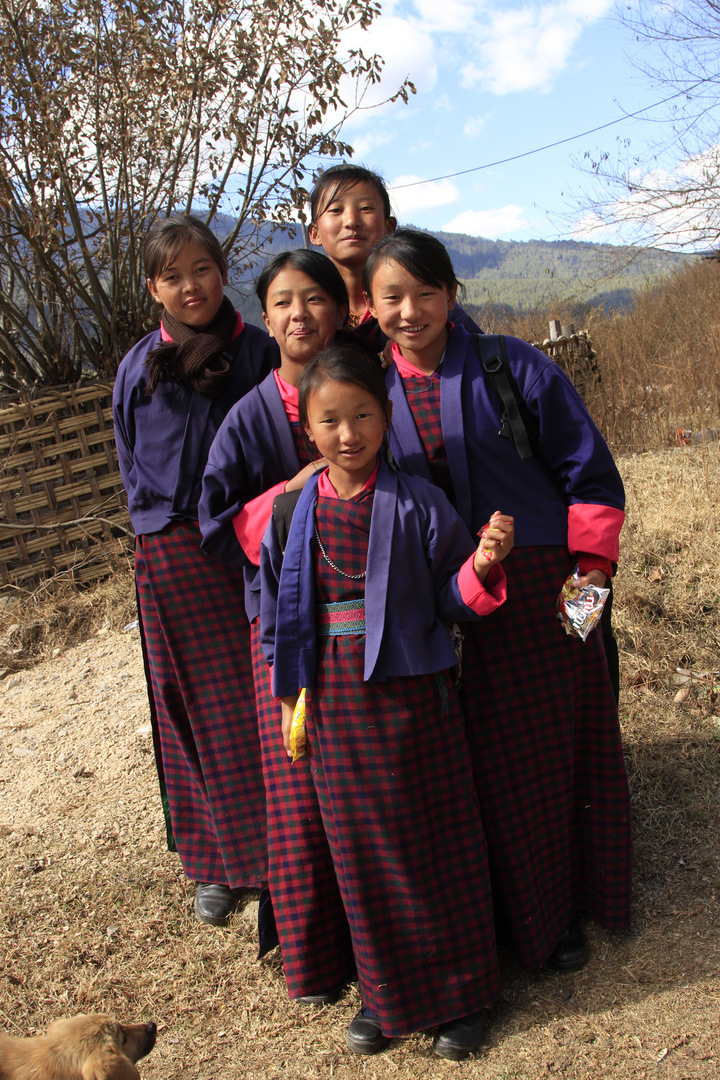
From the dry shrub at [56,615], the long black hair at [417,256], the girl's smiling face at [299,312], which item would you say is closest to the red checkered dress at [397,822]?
A: the girl's smiling face at [299,312]

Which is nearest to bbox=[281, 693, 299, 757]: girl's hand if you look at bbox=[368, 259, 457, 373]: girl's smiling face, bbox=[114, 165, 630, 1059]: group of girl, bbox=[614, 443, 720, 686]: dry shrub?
bbox=[114, 165, 630, 1059]: group of girl

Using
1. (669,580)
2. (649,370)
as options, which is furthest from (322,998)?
(649,370)

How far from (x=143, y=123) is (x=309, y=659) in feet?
16.6

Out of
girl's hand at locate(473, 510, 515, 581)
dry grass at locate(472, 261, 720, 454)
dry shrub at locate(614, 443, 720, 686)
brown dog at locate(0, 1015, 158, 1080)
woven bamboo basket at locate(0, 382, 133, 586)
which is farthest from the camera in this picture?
dry grass at locate(472, 261, 720, 454)

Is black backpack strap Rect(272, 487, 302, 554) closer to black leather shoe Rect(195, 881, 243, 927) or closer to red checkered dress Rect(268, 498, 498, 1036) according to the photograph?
red checkered dress Rect(268, 498, 498, 1036)

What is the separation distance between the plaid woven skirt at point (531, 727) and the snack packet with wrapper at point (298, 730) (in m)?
0.44

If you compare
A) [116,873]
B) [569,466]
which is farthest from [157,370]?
[116,873]

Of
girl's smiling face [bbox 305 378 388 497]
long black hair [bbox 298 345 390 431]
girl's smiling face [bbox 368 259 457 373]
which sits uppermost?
girl's smiling face [bbox 368 259 457 373]

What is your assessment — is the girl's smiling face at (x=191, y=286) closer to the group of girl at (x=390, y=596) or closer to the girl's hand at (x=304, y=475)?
the group of girl at (x=390, y=596)

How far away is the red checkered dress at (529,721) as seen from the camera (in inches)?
86.9

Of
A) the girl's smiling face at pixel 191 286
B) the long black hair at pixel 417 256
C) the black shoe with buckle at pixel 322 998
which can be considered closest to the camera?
the long black hair at pixel 417 256

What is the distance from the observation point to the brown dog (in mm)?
1651

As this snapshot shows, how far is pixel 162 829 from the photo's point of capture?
3.43 meters

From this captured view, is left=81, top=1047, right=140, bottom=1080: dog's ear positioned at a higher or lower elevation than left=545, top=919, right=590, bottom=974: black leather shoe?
higher
